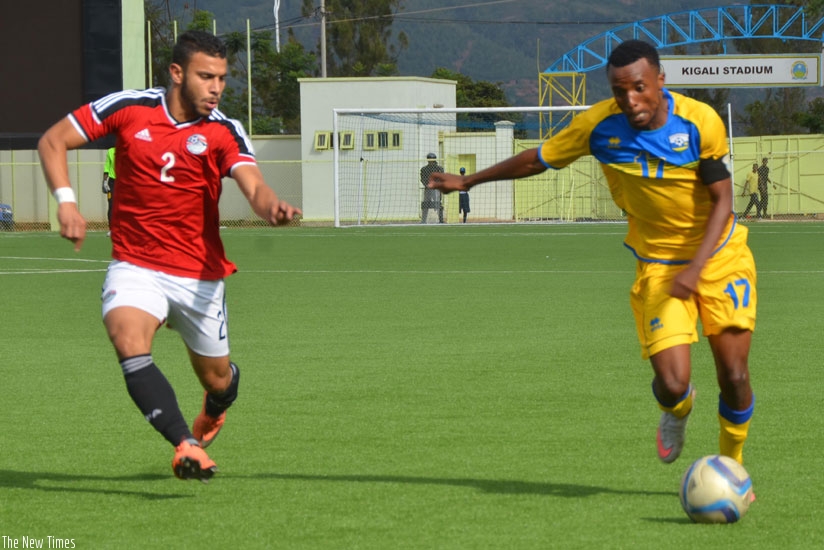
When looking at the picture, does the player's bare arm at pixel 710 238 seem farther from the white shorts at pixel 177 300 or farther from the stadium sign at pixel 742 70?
the stadium sign at pixel 742 70

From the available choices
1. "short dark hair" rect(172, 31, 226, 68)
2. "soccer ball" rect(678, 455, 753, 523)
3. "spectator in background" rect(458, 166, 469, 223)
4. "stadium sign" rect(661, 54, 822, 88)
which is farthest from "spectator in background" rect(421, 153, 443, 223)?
"soccer ball" rect(678, 455, 753, 523)

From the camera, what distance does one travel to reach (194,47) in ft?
21.4

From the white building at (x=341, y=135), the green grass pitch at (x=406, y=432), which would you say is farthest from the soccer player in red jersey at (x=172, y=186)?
the white building at (x=341, y=135)

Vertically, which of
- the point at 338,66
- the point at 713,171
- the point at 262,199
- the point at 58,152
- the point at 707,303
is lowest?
the point at 707,303

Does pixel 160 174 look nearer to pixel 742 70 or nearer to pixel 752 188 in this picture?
pixel 752 188

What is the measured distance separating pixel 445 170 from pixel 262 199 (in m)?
37.8

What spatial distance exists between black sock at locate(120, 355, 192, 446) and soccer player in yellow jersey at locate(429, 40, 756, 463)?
1984mm

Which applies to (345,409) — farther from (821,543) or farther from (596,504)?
(821,543)

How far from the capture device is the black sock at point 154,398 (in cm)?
614

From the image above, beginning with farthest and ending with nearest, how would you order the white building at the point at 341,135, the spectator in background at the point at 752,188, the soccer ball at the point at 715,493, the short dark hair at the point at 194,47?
the white building at the point at 341,135
the spectator in background at the point at 752,188
the short dark hair at the point at 194,47
the soccer ball at the point at 715,493

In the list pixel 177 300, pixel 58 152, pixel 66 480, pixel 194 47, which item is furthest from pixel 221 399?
pixel 194 47

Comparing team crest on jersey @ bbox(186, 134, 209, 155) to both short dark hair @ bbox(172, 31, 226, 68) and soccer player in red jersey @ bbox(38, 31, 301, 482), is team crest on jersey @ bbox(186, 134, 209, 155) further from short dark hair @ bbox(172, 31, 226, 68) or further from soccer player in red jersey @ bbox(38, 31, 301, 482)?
short dark hair @ bbox(172, 31, 226, 68)

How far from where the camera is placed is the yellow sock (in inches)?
250

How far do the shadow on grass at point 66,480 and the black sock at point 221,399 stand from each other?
0.47 metres
